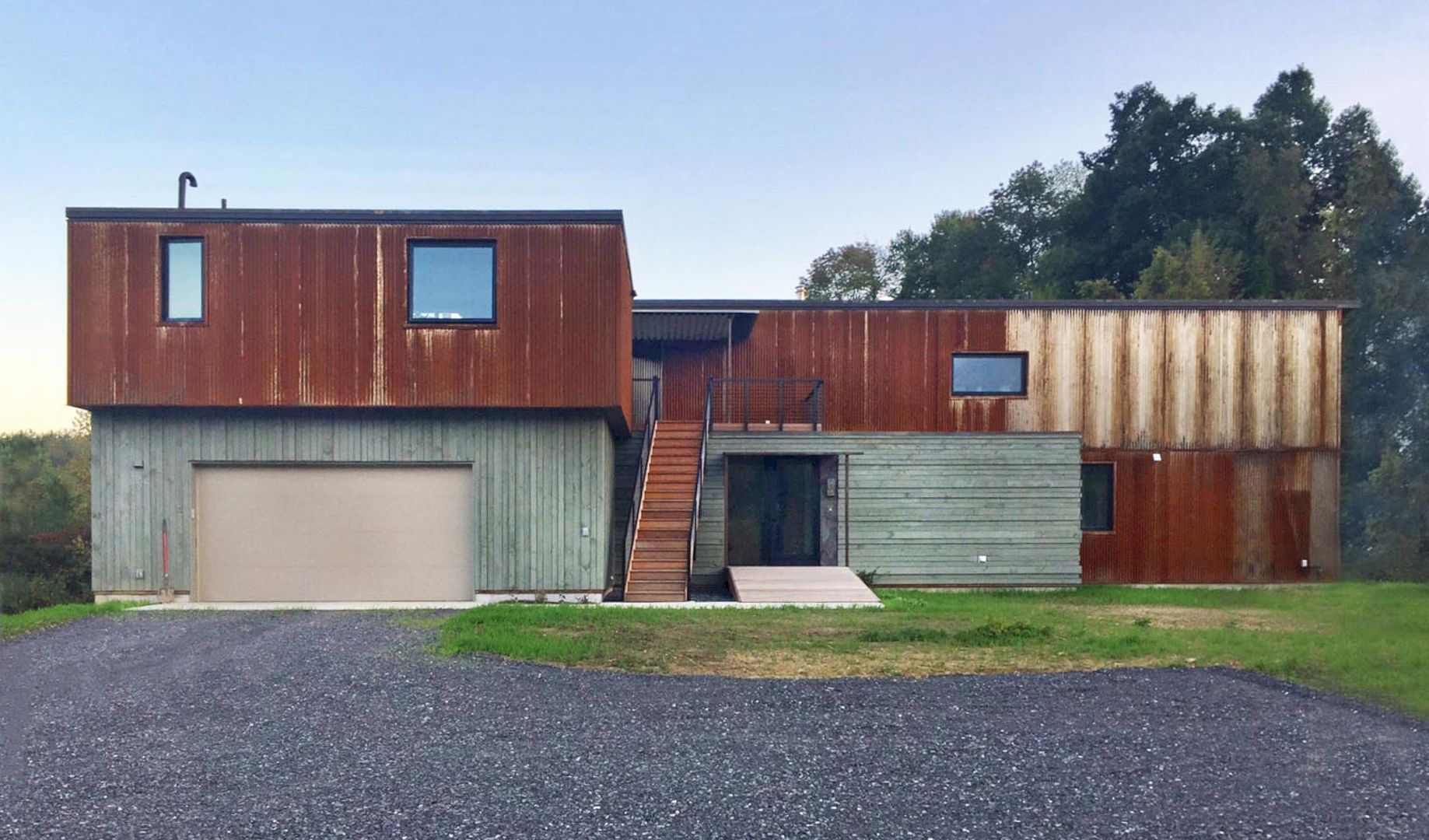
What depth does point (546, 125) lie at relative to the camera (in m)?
24.0

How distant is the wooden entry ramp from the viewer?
47.4ft

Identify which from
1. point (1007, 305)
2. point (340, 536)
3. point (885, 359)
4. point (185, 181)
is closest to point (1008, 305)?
point (1007, 305)

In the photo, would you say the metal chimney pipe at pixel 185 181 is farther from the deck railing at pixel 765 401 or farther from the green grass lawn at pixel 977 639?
the deck railing at pixel 765 401

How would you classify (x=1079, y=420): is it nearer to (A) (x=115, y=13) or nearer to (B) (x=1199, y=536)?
(B) (x=1199, y=536)

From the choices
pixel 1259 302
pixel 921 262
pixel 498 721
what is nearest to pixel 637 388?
pixel 1259 302

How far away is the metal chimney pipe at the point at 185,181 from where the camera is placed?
54.7ft

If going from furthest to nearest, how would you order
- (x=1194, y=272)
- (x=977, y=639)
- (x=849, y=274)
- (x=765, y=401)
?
(x=849, y=274) → (x=1194, y=272) → (x=765, y=401) → (x=977, y=639)

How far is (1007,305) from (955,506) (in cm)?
471

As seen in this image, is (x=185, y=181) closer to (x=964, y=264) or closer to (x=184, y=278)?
(x=184, y=278)

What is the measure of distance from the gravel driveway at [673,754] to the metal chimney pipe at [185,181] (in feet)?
31.2

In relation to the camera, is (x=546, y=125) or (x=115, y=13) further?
(x=546, y=125)

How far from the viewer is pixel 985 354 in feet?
68.1

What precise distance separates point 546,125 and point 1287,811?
21.5 meters

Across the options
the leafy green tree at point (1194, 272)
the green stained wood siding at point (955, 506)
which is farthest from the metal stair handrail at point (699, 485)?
the leafy green tree at point (1194, 272)
